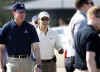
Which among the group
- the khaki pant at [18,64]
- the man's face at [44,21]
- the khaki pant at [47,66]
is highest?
the man's face at [44,21]

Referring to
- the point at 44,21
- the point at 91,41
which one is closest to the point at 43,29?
the point at 44,21

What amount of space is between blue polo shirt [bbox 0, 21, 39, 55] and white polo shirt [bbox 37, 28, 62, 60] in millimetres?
1337

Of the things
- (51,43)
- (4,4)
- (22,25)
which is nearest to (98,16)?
(22,25)

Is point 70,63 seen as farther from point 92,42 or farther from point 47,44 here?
point 92,42

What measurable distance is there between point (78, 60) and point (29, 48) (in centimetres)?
150

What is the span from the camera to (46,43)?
7.90 metres

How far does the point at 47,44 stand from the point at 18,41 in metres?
1.54

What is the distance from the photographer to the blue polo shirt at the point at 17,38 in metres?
6.46

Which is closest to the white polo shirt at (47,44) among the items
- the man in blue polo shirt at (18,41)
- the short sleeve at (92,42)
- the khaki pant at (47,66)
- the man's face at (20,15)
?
the khaki pant at (47,66)

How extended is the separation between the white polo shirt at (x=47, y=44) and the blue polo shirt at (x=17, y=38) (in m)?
1.34

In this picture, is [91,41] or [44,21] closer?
[91,41]

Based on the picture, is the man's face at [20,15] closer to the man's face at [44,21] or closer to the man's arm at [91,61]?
the man's face at [44,21]

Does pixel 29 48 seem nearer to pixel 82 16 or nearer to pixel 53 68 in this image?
pixel 82 16

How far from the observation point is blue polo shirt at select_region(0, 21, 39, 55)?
21.2 ft
